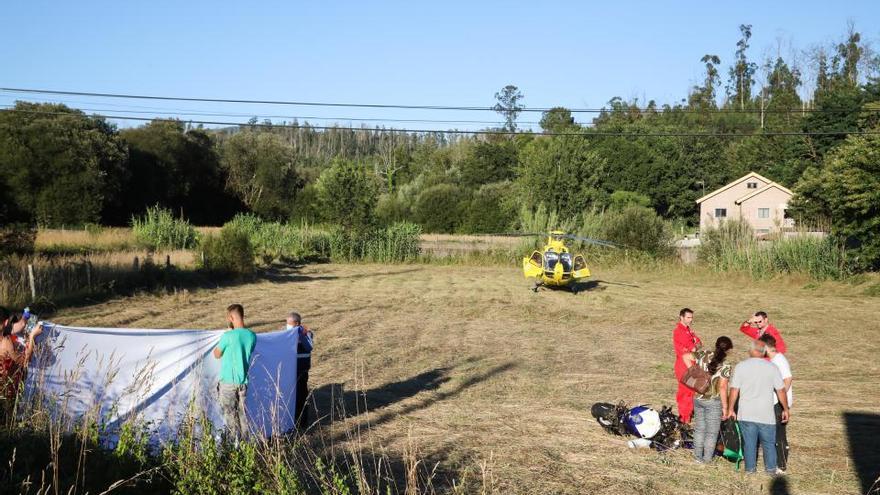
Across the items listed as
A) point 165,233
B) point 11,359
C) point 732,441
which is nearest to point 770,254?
point 165,233

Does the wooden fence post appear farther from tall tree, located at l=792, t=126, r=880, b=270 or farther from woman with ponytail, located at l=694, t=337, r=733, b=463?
tall tree, located at l=792, t=126, r=880, b=270

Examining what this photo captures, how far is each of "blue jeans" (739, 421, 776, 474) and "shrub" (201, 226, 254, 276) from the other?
23.4 metres

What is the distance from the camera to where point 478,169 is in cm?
7919

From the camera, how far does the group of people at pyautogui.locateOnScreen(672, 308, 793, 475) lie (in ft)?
26.8

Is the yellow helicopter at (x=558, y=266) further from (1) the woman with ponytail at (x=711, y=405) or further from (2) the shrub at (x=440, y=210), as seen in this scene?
(2) the shrub at (x=440, y=210)

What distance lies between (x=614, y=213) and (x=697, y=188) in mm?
38596

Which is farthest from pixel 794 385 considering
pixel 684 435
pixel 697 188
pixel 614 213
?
pixel 697 188

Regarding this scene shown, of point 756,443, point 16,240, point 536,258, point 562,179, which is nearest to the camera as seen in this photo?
point 756,443

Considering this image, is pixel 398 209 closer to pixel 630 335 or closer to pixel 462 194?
pixel 462 194

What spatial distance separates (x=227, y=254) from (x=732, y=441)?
23294 mm

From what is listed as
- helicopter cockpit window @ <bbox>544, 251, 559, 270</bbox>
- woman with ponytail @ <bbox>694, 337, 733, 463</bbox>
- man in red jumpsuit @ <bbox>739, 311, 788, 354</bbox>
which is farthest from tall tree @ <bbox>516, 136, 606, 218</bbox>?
woman with ponytail @ <bbox>694, 337, 733, 463</bbox>

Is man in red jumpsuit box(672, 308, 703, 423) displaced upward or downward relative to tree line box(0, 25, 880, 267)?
downward

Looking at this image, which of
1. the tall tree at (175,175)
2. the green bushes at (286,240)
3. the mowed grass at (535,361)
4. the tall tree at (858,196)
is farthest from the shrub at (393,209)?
the tall tree at (858,196)

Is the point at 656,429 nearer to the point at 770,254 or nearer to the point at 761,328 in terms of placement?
the point at 761,328
